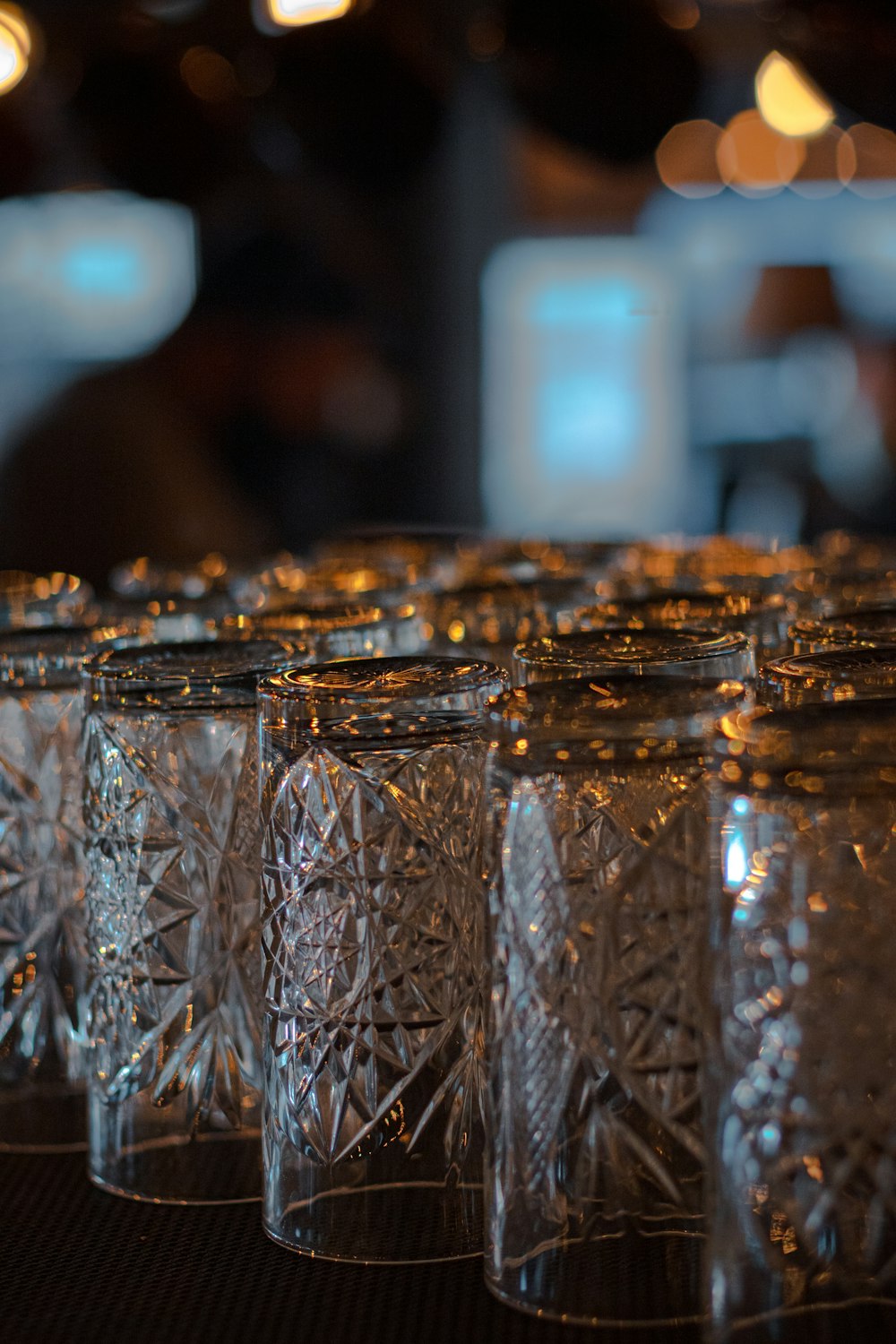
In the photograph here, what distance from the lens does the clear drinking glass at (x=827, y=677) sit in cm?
58

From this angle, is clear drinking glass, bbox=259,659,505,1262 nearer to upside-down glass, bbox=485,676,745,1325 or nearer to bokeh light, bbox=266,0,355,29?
upside-down glass, bbox=485,676,745,1325

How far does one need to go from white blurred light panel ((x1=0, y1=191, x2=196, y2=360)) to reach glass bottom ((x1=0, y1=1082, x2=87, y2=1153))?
14.4 ft

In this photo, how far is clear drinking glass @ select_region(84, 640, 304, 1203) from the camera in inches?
27.5

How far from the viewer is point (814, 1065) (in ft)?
1.58

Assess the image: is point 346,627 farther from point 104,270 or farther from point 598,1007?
point 104,270

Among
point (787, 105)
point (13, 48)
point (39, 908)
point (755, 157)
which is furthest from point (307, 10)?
point (755, 157)

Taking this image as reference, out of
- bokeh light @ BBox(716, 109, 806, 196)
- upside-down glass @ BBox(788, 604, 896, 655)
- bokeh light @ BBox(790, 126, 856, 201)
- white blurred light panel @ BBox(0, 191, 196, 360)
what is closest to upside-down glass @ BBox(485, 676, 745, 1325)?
upside-down glass @ BBox(788, 604, 896, 655)

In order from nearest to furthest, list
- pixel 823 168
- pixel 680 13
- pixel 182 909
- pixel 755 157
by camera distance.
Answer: pixel 182 909
pixel 680 13
pixel 755 157
pixel 823 168

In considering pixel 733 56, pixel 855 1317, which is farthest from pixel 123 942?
pixel 733 56

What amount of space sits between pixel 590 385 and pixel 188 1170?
5.00 m

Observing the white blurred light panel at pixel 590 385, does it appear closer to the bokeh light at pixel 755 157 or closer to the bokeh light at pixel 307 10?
the bokeh light at pixel 755 157

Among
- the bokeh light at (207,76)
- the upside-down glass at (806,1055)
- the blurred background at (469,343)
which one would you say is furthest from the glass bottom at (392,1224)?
the blurred background at (469,343)

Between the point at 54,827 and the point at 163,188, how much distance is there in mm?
1549

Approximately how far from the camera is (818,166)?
5566mm
